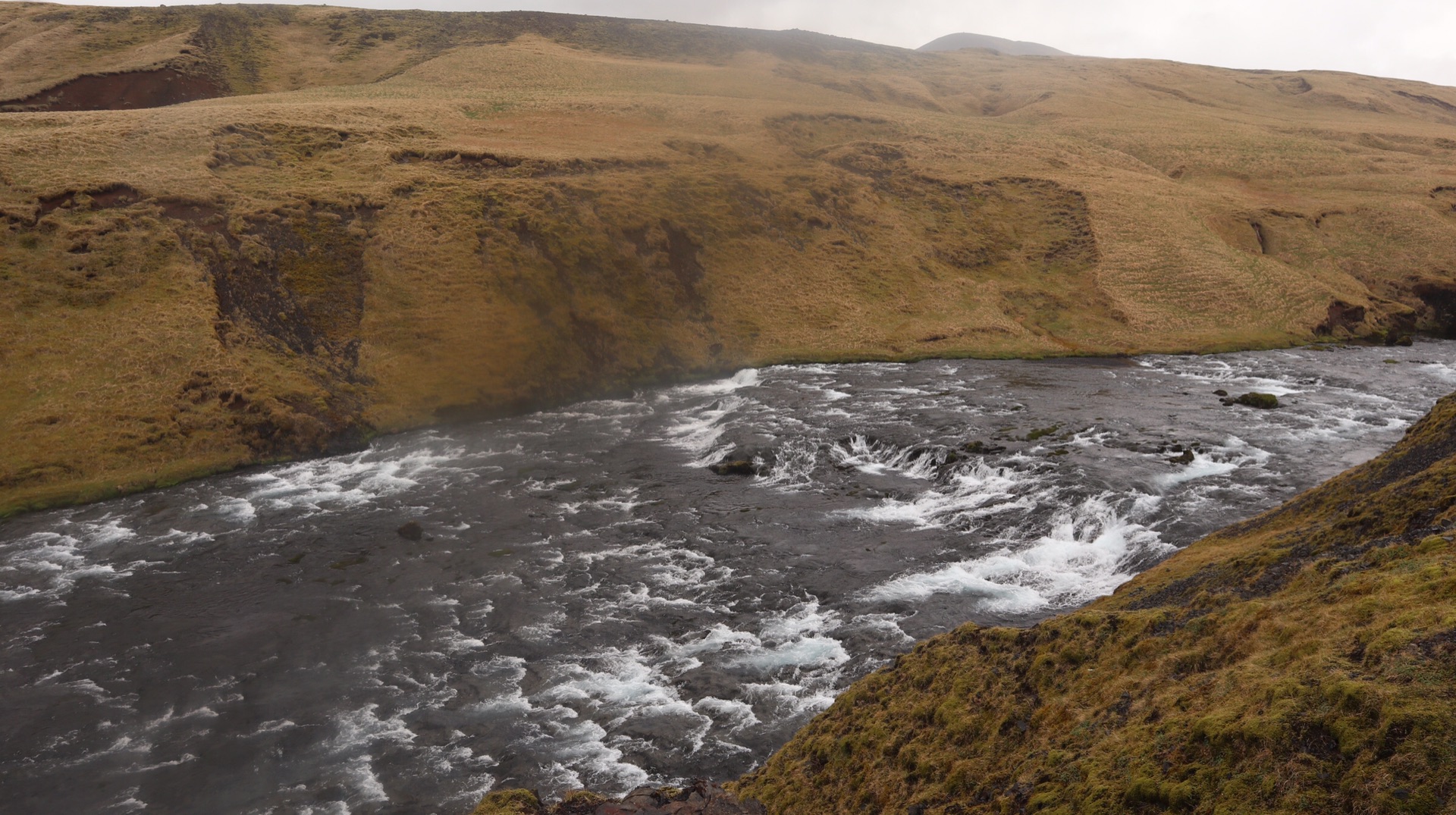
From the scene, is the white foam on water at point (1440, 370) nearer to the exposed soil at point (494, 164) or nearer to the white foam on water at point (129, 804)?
the exposed soil at point (494, 164)

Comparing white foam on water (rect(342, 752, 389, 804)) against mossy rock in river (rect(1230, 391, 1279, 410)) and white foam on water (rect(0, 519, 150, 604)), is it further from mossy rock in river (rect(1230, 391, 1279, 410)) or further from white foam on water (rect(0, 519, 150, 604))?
mossy rock in river (rect(1230, 391, 1279, 410))

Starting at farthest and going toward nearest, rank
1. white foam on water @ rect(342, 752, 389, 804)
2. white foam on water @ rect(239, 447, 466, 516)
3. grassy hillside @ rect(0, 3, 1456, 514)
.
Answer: grassy hillside @ rect(0, 3, 1456, 514) → white foam on water @ rect(239, 447, 466, 516) → white foam on water @ rect(342, 752, 389, 804)

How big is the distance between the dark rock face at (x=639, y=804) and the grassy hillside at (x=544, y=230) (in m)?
33.3

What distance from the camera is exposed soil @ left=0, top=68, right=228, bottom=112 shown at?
272 ft

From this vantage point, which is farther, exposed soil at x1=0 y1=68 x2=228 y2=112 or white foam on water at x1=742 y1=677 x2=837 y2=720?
exposed soil at x1=0 y1=68 x2=228 y2=112

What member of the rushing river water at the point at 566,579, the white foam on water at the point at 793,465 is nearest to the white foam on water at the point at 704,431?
the rushing river water at the point at 566,579

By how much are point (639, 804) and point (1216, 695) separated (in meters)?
7.89

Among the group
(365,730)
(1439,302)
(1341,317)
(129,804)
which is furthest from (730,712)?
(1439,302)

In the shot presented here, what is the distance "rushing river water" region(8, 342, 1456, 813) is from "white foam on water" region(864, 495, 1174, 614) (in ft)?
0.37

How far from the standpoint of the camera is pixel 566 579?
95.0 feet

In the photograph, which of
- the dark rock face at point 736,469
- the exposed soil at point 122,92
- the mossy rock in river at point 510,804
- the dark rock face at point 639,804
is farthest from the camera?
the exposed soil at point 122,92

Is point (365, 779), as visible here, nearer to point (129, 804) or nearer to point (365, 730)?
point (365, 730)

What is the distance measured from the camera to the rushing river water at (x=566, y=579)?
20172 millimetres

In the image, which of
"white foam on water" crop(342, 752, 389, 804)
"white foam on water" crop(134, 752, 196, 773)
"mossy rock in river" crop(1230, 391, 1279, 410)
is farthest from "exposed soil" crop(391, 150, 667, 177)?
"white foam on water" crop(342, 752, 389, 804)
